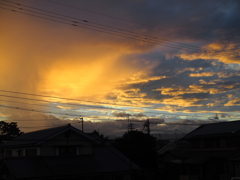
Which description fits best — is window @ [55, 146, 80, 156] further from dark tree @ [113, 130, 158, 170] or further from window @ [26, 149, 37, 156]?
dark tree @ [113, 130, 158, 170]

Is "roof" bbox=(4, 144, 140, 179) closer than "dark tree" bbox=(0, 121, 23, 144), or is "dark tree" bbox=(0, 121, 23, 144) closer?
"roof" bbox=(4, 144, 140, 179)

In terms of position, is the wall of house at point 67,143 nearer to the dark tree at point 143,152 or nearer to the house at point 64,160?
the house at point 64,160

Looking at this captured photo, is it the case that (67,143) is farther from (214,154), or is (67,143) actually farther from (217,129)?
(217,129)

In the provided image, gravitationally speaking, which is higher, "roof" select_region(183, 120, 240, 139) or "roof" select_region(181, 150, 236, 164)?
"roof" select_region(183, 120, 240, 139)

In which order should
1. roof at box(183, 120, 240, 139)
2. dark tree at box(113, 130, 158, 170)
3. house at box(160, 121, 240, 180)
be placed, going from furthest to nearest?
1. dark tree at box(113, 130, 158, 170)
2. roof at box(183, 120, 240, 139)
3. house at box(160, 121, 240, 180)

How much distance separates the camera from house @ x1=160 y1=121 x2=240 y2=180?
37219 mm

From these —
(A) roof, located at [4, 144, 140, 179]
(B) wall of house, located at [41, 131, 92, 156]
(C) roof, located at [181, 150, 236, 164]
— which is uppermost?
(B) wall of house, located at [41, 131, 92, 156]

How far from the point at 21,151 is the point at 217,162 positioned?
29.6m

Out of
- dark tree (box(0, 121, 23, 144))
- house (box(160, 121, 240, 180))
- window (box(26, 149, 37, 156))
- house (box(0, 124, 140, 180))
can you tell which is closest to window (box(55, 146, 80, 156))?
house (box(0, 124, 140, 180))

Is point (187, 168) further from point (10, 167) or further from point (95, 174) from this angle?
point (10, 167)

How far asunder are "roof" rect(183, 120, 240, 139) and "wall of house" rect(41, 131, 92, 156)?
23382 millimetres

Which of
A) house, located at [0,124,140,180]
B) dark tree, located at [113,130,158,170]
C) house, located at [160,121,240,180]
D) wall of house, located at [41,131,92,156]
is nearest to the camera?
house, located at [0,124,140,180]

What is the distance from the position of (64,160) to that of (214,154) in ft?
83.3

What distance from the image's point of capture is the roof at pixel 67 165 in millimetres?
22297
